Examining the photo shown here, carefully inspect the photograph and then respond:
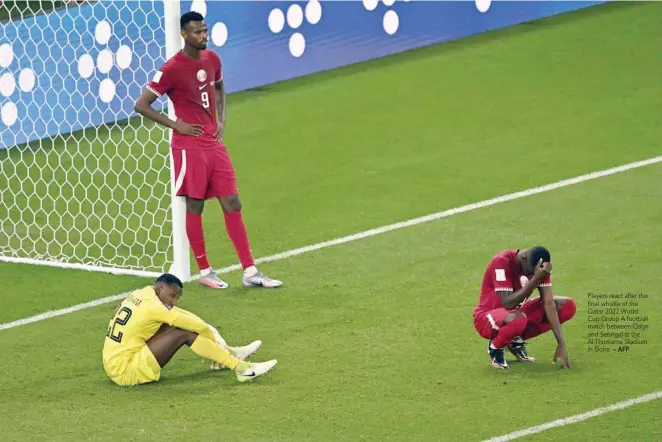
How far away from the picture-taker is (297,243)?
34.4ft

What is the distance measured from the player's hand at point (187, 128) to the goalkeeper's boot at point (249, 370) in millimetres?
2047

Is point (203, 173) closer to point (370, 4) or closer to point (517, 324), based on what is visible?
point (517, 324)

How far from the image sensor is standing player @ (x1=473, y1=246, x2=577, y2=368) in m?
7.69

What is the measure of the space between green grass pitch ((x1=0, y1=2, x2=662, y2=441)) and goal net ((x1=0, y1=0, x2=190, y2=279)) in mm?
855

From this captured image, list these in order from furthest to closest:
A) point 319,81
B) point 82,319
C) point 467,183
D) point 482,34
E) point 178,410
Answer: point 482,34 → point 319,81 → point 467,183 → point 82,319 → point 178,410

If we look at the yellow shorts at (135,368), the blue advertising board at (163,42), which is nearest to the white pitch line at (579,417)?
the yellow shorts at (135,368)

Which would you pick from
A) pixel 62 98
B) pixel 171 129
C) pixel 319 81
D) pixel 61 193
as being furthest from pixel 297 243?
pixel 319 81

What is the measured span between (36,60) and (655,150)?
5.69 meters

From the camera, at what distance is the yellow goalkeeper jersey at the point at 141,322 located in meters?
7.66

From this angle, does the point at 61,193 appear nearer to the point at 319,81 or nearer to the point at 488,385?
the point at 319,81

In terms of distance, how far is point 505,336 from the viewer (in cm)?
775

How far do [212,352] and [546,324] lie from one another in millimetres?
1940

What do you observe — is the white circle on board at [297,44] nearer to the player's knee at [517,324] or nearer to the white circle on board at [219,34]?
the white circle on board at [219,34]

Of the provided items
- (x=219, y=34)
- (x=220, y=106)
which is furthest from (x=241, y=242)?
(x=219, y=34)
